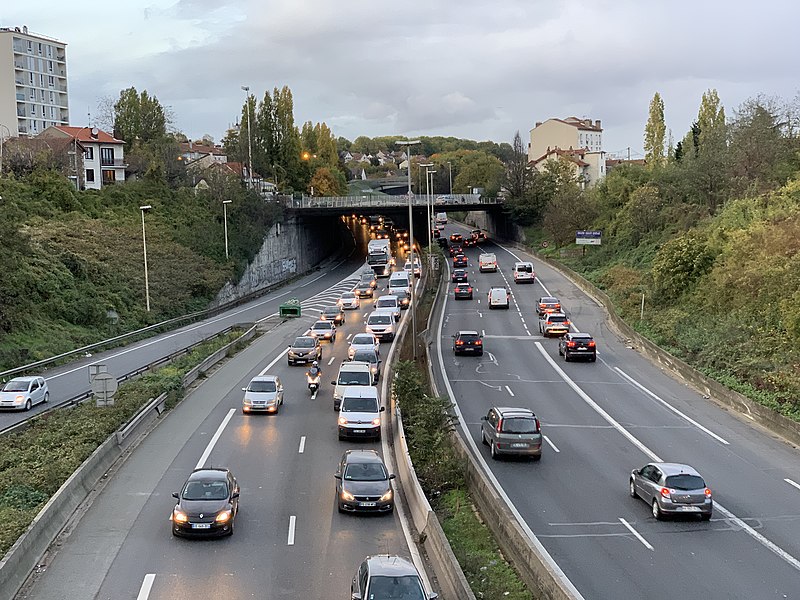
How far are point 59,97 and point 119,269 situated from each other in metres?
69.7

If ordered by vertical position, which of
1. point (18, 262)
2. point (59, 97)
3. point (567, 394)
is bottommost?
point (567, 394)

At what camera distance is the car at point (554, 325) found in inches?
1953

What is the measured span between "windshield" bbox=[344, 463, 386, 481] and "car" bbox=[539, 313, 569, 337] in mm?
29471

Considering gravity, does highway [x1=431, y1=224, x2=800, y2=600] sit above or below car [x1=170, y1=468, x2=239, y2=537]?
below

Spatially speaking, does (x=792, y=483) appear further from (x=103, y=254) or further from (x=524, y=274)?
(x=103, y=254)

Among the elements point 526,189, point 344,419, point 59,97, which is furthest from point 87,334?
point 59,97

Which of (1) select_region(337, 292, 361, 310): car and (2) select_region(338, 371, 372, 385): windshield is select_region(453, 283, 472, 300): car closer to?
(1) select_region(337, 292, 361, 310): car

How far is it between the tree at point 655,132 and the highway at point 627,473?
67.7 metres

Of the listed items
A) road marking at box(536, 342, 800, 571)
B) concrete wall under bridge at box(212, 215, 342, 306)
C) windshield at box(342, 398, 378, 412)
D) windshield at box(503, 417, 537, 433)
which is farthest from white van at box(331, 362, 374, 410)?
concrete wall under bridge at box(212, 215, 342, 306)

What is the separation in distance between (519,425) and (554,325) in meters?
24.7

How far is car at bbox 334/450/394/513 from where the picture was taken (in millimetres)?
20625

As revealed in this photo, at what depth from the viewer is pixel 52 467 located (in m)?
22.7

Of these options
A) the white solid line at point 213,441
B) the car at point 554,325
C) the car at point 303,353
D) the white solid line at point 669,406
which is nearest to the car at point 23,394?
the white solid line at point 213,441

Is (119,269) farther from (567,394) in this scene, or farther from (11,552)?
(11,552)
